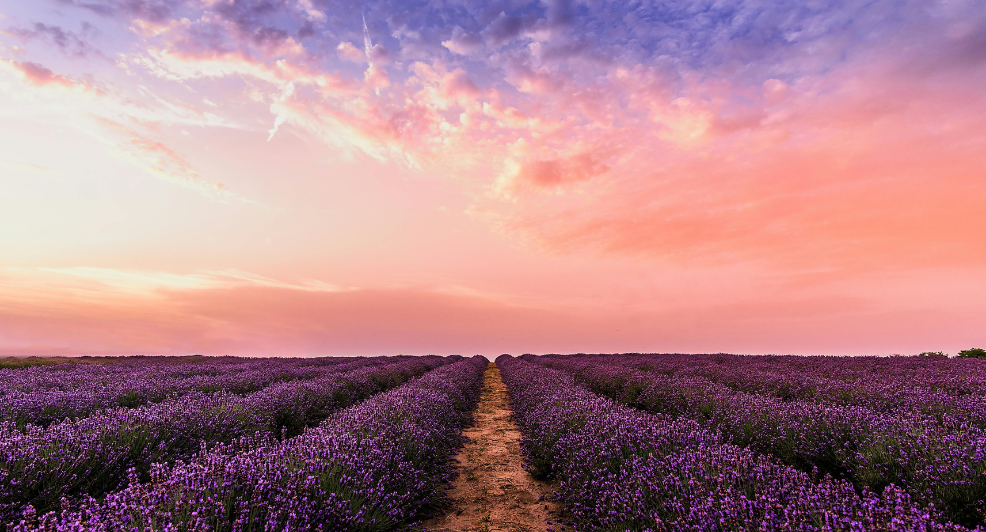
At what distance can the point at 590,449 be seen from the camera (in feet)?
15.6

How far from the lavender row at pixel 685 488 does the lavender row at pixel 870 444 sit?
37cm

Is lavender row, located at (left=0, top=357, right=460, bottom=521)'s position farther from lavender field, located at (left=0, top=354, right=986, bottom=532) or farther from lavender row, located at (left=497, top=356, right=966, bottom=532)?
lavender row, located at (left=497, top=356, right=966, bottom=532)

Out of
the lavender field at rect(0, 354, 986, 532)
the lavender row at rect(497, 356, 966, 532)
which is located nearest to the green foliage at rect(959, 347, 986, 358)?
the lavender field at rect(0, 354, 986, 532)

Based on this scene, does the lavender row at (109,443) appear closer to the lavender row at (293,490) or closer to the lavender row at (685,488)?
the lavender row at (293,490)

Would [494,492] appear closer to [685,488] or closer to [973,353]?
[685,488]

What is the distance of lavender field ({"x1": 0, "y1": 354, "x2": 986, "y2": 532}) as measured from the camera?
2721 millimetres

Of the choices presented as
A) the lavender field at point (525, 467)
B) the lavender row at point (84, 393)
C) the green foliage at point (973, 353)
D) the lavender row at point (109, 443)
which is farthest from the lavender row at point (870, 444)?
the green foliage at point (973, 353)

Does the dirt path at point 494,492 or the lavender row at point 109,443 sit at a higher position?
the lavender row at point 109,443

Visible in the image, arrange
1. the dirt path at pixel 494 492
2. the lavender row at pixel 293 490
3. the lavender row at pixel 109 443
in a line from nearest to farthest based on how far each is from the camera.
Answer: the lavender row at pixel 293 490
the lavender row at pixel 109 443
the dirt path at pixel 494 492

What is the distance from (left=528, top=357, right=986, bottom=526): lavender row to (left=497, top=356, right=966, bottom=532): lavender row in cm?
37

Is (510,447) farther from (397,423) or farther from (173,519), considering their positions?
(173,519)

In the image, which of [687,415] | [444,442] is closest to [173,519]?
[444,442]

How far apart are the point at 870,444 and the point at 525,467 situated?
3965 millimetres

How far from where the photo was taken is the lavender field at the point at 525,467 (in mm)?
2721
